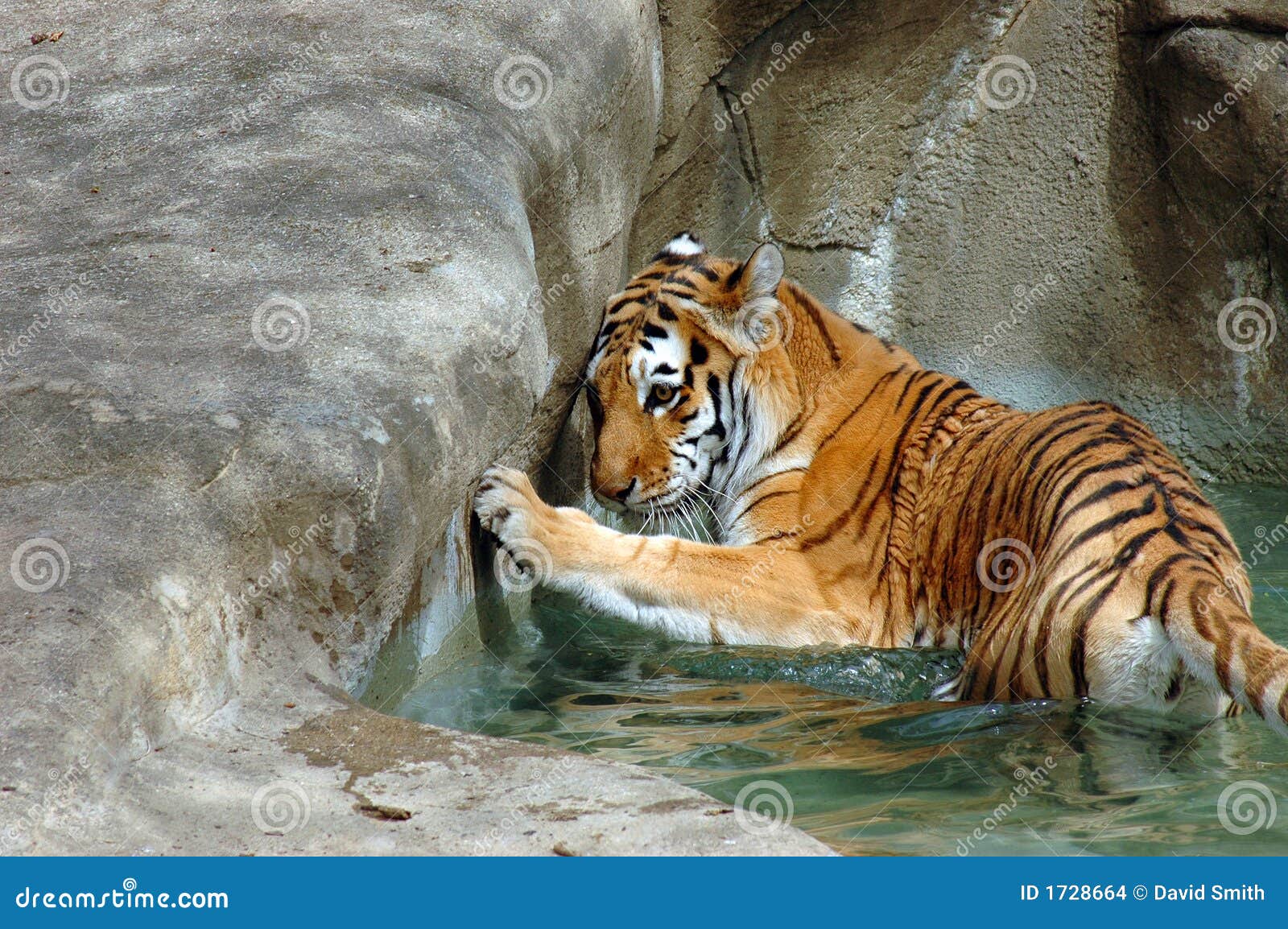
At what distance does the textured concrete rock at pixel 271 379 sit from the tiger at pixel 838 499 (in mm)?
328

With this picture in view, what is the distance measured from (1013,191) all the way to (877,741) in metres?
3.22

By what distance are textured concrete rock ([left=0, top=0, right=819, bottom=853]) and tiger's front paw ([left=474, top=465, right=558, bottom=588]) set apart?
0.31ft

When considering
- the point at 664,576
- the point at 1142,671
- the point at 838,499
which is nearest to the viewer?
the point at 1142,671

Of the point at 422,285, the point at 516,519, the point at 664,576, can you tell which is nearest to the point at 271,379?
the point at 422,285

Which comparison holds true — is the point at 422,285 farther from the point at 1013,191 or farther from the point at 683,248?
the point at 1013,191

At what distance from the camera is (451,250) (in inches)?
132

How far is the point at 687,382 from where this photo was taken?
4234 mm

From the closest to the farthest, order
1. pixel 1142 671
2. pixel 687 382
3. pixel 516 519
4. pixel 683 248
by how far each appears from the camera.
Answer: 1. pixel 1142 671
2. pixel 516 519
3. pixel 687 382
4. pixel 683 248

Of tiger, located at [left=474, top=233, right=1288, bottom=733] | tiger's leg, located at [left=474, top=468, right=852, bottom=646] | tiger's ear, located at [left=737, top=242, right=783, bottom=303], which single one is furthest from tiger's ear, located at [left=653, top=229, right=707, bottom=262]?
tiger's leg, located at [left=474, top=468, right=852, bottom=646]

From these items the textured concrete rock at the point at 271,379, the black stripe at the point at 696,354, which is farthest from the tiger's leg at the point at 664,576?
the black stripe at the point at 696,354

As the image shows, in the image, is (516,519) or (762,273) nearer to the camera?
(516,519)

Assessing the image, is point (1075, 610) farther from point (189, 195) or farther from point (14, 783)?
point (189, 195)

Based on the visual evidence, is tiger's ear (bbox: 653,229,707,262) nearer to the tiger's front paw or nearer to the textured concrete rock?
the textured concrete rock

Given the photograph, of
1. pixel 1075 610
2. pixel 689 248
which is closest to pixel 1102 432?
pixel 1075 610
